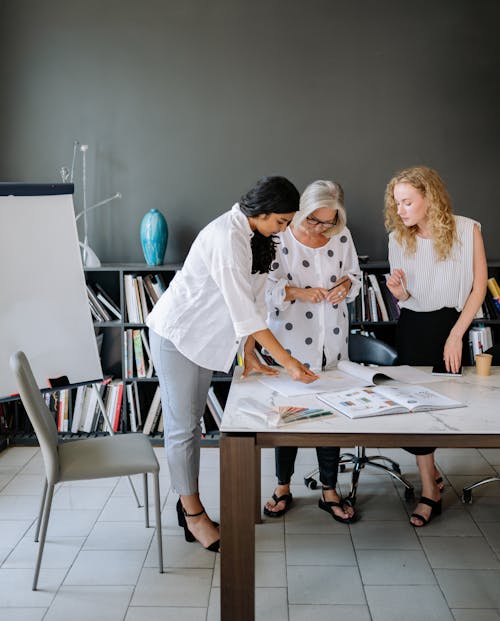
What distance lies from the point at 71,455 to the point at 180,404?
48cm

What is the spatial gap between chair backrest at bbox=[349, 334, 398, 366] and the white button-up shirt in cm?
80

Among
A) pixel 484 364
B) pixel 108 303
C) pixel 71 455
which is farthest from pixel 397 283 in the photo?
pixel 108 303

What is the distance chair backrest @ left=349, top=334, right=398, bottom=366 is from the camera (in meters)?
A: 2.90

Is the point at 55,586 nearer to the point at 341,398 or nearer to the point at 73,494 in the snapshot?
the point at 73,494

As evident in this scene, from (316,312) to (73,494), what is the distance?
161 centimetres

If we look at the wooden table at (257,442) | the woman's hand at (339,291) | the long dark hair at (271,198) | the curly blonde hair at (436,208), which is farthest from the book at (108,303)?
the wooden table at (257,442)

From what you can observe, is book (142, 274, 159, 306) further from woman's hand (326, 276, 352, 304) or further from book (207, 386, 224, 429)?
woman's hand (326, 276, 352, 304)

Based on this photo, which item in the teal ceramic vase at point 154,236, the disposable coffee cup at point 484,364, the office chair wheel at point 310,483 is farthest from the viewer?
the teal ceramic vase at point 154,236

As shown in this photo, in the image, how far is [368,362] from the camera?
3039 millimetres

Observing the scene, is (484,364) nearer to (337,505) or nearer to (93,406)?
(337,505)

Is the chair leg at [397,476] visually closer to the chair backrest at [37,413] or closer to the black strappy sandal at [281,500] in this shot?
the black strappy sandal at [281,500]

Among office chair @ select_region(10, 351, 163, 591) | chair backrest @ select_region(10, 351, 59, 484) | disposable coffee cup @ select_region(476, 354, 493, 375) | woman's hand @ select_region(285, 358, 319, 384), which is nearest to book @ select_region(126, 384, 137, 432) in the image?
office chair @ select_region(10, 351, 163, 591)

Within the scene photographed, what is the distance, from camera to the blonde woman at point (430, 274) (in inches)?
106

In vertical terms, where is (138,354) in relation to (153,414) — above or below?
above
